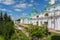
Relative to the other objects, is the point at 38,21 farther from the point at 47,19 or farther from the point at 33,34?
the point at 33,34

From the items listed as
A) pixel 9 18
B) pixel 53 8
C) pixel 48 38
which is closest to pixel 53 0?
pixel 53 8

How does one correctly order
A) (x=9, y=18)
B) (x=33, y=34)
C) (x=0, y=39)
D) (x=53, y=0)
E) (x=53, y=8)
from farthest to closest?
(x=53, y=0), (x=53, y=8), (x=33, y=34), (x=9, y=18), (x=0, y=39)

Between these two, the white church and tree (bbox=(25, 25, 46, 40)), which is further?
the white church

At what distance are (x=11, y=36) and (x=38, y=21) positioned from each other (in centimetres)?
2322

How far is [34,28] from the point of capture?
1933cm

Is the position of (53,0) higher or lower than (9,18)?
higher

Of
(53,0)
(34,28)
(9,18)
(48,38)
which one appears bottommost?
(48,38)

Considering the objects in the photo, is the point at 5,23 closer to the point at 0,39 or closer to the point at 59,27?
the point at 0,39

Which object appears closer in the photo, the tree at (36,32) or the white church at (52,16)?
the tree at (36,32)

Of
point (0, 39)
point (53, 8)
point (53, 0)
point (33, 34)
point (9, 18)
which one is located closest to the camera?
point (0, 39)

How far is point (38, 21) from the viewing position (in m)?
38.0

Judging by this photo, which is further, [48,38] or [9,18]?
[48,38]

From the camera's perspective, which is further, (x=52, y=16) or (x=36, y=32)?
(x=52, y=16)

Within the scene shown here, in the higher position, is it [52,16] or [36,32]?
[52,16]
